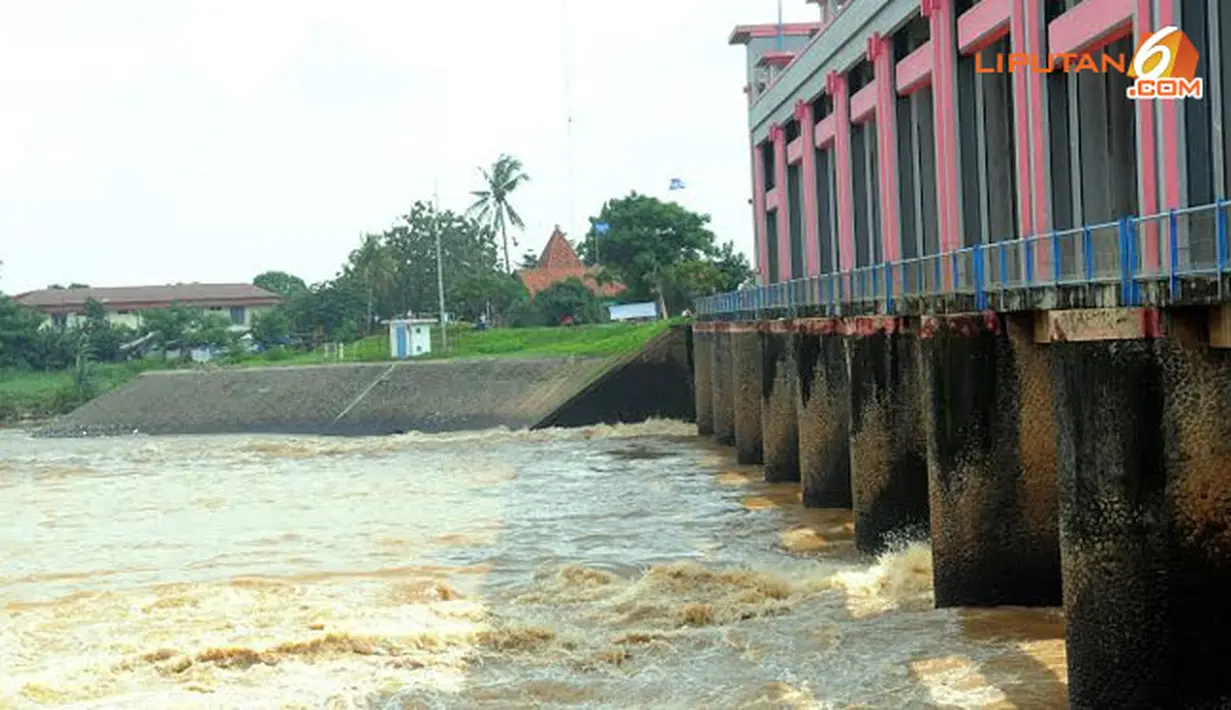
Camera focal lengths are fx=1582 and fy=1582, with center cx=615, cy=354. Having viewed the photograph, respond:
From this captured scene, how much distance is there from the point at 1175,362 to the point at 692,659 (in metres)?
6.51

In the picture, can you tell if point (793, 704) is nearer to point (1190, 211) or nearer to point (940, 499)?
point (940, 499)

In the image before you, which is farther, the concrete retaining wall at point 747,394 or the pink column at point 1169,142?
the concrete retaining wall at point 747,394

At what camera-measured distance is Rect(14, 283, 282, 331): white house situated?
11231 centimetres

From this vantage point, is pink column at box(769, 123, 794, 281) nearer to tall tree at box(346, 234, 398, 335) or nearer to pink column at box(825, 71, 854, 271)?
pink column at box(825, 71, 854, 271)

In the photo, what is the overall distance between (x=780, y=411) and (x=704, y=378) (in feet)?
56.3

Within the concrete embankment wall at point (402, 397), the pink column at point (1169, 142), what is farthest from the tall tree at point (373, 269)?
the pink column at point (1169, 142)

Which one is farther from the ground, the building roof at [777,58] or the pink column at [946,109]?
the building roof at [777,58]

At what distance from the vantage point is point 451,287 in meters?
102

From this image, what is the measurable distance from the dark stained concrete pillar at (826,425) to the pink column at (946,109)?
2.96 m

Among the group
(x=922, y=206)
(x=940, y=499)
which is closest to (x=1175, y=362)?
(x=940, y=499)

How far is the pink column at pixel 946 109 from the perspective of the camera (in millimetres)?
28594

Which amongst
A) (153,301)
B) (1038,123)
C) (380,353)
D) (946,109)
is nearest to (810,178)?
(946,109)

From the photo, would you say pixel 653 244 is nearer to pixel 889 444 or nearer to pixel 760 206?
pixel 760 206

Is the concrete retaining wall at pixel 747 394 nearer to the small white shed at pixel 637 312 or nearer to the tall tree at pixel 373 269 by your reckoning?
the small white shed at pixel 637 312
